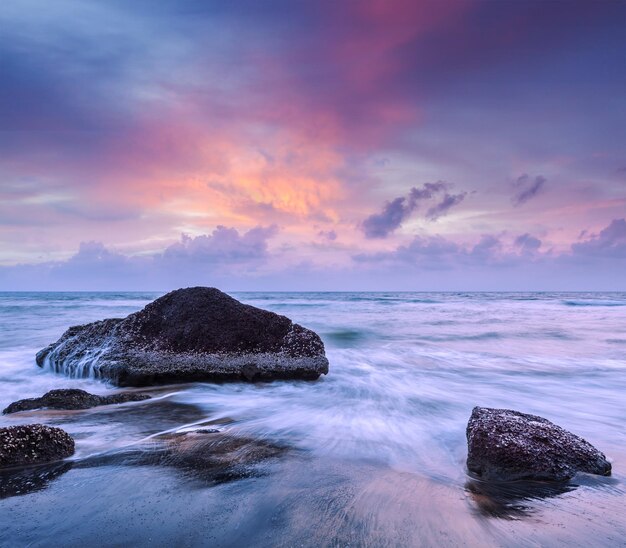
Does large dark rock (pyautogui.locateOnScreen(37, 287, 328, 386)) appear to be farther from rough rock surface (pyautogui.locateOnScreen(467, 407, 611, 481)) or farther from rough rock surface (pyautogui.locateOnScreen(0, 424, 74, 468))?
rough rock surface (pyautogui.locateOnScreen(467, 407, 611, 481))

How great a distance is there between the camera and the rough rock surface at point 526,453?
324 cm

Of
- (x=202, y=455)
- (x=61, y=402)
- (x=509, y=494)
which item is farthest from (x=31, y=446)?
(x=509, y=494)

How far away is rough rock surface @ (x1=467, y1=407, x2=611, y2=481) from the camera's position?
127 inches

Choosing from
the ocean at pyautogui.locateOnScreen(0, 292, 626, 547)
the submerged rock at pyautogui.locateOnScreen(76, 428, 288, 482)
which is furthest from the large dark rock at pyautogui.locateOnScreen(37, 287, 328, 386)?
the submerged rock at pyautogui.locateOnScreen(76, 428, 288, 482)

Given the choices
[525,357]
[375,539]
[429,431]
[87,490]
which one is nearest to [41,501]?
[87,490]

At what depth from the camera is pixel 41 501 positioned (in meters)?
2.79

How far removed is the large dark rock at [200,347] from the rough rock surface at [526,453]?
3.49 m

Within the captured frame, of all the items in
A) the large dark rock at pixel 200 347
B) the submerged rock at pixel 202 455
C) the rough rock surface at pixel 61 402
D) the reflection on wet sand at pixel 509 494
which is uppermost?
the large dark rock at pixel 200 347

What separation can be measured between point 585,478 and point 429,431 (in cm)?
177

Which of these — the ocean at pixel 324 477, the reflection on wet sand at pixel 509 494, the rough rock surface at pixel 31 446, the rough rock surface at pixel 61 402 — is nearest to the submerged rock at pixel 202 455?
the ocean at pixel 324 477

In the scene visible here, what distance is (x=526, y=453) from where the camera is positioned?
3.27 metres

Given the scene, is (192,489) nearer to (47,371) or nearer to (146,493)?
(146,493)

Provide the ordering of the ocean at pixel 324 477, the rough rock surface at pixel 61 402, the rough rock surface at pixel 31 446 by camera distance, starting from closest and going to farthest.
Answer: the ocean at pixel 324 477, the rough rock surface at pixel 31 446, the rough rock surface at pixel 61 402

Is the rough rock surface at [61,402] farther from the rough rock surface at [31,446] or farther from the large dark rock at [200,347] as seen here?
the rough rock surface at [31,446]
